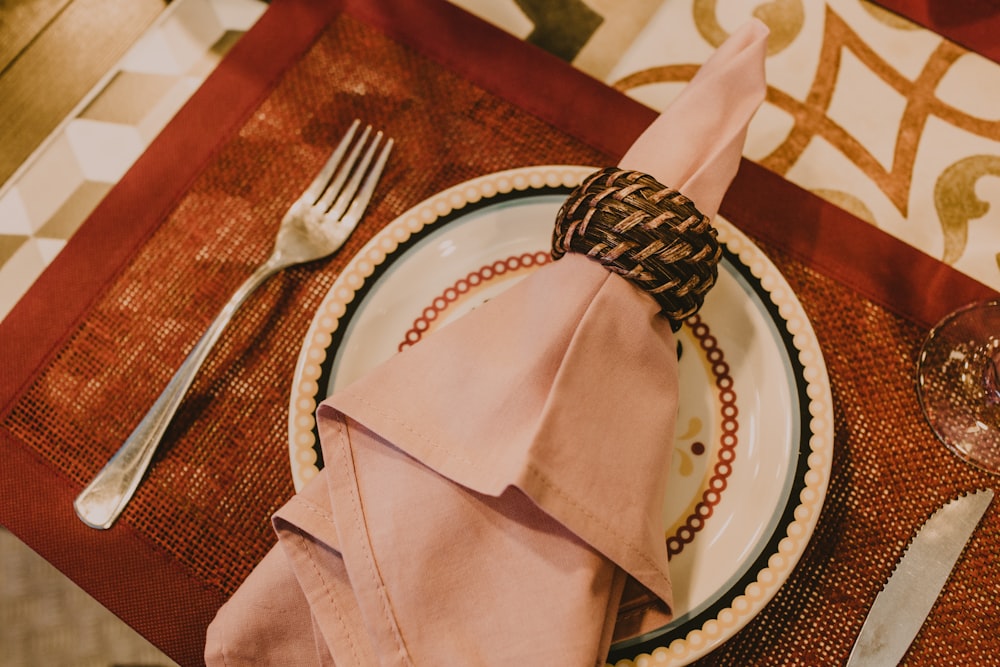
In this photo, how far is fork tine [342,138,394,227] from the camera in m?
0.51

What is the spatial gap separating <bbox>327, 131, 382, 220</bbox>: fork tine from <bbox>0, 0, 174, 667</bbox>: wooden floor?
26 centimetres

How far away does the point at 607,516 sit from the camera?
13.1 inches

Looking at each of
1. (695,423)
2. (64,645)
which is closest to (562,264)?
(695,423)

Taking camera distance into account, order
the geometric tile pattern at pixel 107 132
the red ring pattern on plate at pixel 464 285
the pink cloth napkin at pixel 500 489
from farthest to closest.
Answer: the geometric tile pattern at pixel 107 132
the red ring pattern on plate at pixel 464 285
the pink cloth napkin at pixel 500 489

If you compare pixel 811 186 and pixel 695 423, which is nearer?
pixel 695 423

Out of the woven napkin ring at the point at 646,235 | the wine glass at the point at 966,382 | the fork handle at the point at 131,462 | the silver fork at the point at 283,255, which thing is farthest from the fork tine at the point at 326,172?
the wine glass at the point at 966,382

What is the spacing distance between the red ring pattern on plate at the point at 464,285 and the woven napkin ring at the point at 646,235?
0.10m

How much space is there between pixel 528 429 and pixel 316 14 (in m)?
0.41

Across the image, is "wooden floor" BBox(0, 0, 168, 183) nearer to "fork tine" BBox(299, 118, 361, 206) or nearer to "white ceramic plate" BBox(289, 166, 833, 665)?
"fork tine" BBox(299, 118, 361, 206)

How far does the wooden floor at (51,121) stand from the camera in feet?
1.92

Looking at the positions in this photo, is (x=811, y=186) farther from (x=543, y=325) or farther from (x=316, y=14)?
(x=316, y=14)

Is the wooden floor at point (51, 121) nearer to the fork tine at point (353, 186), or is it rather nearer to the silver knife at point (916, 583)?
the fork tine at point (353, 186)

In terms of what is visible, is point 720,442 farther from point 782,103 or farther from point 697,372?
point 782,103

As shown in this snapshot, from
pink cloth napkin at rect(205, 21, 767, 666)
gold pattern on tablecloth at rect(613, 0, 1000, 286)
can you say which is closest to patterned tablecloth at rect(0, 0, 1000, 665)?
gold pattern on tablecloth at rect(613, 0, 1000, 286)
